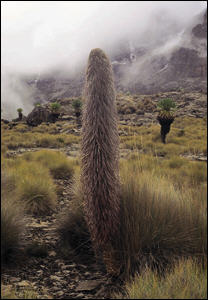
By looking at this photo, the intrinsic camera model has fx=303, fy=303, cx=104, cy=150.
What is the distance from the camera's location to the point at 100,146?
2.52 m

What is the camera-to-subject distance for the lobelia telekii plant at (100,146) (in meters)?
2.53

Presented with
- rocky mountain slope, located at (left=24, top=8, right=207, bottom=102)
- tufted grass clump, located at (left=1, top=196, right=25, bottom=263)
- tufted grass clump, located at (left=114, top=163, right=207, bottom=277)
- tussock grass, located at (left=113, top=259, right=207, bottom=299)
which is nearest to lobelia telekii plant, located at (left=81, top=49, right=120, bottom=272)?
tufted grass clump, located at (left=114, top=163, right=207, bottom=277)

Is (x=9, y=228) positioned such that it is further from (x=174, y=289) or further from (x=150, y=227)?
(x=174, y=289)

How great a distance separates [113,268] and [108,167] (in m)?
0.95

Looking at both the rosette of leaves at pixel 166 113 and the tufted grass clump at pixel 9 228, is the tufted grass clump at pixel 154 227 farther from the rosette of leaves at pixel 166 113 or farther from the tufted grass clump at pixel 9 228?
the rosette of leaves at pixel 166 113

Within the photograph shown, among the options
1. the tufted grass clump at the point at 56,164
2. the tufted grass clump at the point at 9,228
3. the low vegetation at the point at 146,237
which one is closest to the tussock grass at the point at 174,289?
the low vegetation at the point at 146,237

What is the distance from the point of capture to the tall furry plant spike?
2.53 meters

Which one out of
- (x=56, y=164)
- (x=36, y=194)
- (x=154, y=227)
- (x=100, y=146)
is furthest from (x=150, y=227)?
(x=56, y=164)

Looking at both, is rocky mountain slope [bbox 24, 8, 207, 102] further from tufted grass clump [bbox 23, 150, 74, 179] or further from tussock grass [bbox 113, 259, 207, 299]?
tussock grass [bbox 113, 259, 207, 299]

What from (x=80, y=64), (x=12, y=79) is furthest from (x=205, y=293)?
(x=12, y=79)

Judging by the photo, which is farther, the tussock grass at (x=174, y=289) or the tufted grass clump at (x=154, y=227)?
the tufted grass clump at (x=154, y=227)

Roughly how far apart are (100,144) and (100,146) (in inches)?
0.7

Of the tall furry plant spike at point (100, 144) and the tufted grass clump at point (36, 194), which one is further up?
the tall furry plant spike at point (100, 144)

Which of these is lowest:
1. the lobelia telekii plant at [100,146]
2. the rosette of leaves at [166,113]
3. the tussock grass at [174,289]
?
the tussock grass at [174,289]
